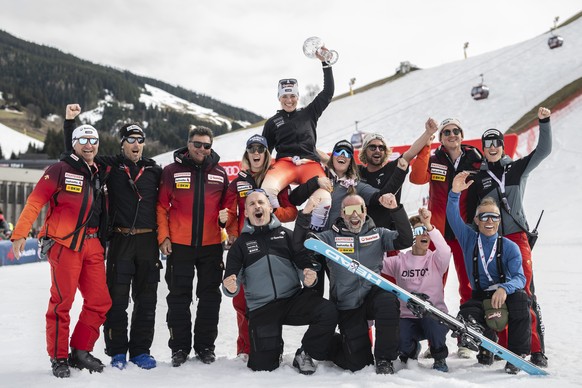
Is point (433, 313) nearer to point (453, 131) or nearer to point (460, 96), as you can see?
point (453, 131)

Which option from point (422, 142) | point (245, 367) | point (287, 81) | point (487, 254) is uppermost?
point (287, 81)

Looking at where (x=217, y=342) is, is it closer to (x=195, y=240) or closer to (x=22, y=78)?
(x=195, y=240)

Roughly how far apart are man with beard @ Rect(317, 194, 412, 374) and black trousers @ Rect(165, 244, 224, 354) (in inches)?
43.1

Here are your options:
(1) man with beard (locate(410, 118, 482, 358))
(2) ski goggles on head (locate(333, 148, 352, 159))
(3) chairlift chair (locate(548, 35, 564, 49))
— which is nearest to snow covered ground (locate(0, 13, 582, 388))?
(1) man with beard (locate(410, 118, 482, 358))

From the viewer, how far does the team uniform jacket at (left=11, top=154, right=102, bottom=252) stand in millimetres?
4164

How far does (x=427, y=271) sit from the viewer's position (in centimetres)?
459

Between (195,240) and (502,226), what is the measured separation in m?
2.88

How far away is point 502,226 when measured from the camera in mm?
4727

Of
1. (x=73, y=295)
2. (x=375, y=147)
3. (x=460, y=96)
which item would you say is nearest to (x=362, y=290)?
(x=375, y=147)

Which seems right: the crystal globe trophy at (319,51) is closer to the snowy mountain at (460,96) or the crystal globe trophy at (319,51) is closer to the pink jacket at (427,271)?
the pink jacket at (427,271)

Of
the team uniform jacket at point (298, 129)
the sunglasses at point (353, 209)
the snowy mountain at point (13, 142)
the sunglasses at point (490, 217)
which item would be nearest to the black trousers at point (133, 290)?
the team uniform jacket at point (298, 129)

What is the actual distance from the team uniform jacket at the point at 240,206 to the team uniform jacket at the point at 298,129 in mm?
474

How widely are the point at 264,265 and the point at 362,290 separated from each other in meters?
0.87

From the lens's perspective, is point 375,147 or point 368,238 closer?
point 368,238
